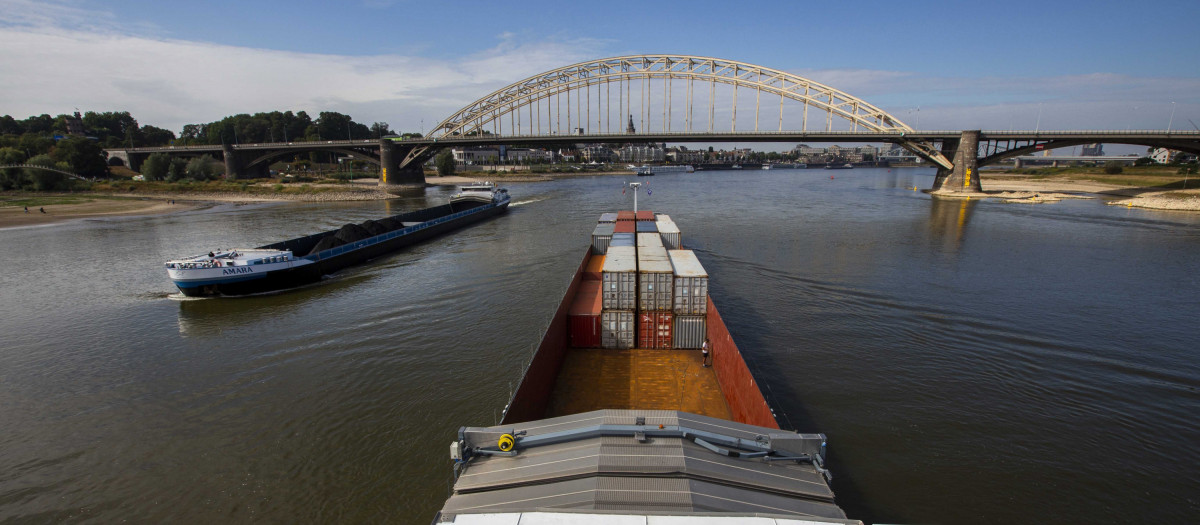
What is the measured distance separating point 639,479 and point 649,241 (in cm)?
1596

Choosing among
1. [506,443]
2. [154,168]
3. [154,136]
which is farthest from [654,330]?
[154,136]

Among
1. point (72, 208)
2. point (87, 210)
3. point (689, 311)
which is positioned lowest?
point (689, 311)

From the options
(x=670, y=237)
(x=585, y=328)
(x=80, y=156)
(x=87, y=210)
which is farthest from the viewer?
(x=80, y=156)

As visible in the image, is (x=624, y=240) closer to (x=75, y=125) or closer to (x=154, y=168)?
(x=154, y=168)

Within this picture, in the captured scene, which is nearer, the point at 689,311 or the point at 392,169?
the point at 689,311

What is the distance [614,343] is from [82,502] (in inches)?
501

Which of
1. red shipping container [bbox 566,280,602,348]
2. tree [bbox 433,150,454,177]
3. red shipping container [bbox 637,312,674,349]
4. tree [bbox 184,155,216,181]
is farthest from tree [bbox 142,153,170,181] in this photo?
red shipping container [bbox 637,312,674,349]

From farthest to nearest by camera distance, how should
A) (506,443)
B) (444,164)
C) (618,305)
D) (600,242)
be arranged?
(444,164)
(600,242)
(618,305)
(506,443)

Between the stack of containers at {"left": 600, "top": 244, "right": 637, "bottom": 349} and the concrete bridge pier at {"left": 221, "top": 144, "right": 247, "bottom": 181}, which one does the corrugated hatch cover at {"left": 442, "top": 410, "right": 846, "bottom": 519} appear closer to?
the stack of containers at {"left": 600, "top": 244, "right": 637, "bottom": 349}

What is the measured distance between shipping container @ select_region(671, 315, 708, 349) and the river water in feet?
7.00

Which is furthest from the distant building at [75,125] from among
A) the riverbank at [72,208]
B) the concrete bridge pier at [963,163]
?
the concrete bridge pier at [963,163]

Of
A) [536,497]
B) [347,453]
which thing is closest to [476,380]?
[347,453]

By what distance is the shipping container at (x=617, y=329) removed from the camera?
15.2 meters

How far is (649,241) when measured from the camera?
2152 centimetres
